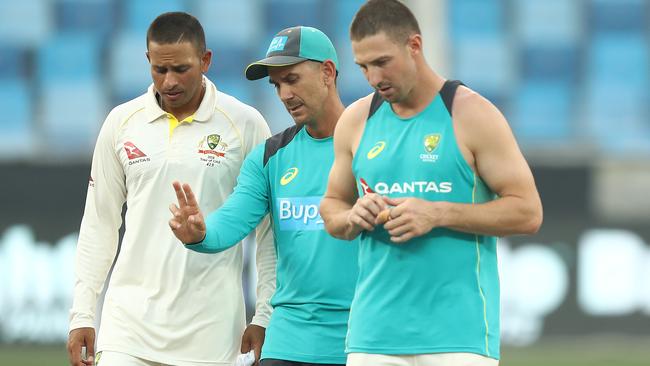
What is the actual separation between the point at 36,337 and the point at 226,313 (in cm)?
706

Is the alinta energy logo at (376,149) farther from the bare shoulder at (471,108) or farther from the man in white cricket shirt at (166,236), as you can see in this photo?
the man in white cricket shirt at (166,236)

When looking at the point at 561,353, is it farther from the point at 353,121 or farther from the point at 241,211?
the point at 353,121

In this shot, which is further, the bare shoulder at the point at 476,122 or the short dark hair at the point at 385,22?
the short dark hair at the point at 385,22

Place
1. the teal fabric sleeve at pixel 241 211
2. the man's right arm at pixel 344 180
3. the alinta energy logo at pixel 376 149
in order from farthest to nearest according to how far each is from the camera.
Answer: the teal fabric sleeve at pixel 241 211, the man's right arm at pixel 344 180, the alinta energy logo at pixel 376 149

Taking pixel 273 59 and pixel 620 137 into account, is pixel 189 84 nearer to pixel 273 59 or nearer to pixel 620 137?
pixel 273 59

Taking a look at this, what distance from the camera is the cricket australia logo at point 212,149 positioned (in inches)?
220

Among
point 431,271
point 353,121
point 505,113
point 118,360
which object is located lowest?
point 118,360

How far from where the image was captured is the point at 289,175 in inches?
213

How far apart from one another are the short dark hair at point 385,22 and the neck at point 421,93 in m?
0.14

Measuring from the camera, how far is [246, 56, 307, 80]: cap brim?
5320 mm

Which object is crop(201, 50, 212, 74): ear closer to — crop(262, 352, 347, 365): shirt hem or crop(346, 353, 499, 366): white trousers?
crop(262, 352, 347, 365): shirt hem

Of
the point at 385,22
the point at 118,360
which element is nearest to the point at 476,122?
the point at 385,22

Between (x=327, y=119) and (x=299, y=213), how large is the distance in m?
0.41

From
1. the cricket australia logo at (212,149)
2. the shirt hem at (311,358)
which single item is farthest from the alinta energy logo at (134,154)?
the shirt hem at (311,358)
